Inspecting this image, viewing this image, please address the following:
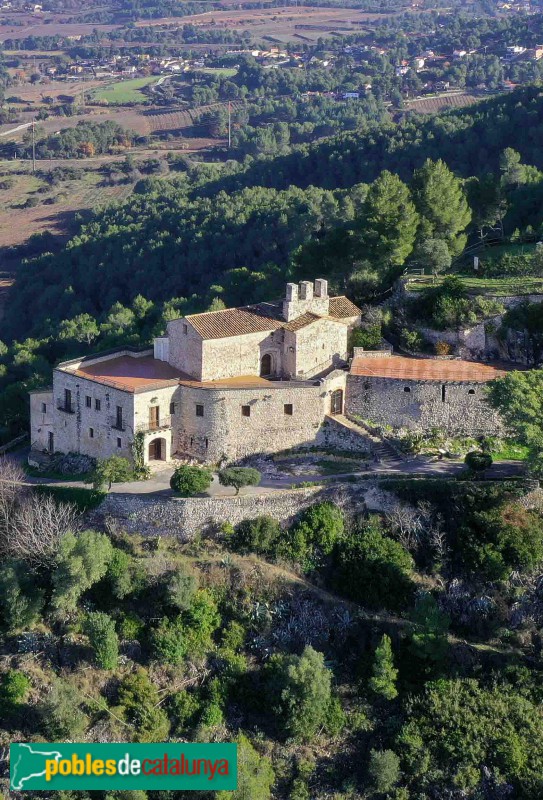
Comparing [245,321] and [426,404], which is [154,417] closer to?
[245,321]

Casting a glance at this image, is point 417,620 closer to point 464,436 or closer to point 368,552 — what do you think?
point 368,552

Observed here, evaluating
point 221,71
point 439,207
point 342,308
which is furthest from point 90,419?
point 221,71

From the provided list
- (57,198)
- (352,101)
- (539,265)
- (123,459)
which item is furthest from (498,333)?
(352,101)

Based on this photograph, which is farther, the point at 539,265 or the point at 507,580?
the point at 539,265

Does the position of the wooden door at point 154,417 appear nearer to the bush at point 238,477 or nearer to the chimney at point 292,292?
the bush at point 238,477

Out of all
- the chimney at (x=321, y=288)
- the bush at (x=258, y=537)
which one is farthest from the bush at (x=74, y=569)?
the chimney at (x=321, y=288)

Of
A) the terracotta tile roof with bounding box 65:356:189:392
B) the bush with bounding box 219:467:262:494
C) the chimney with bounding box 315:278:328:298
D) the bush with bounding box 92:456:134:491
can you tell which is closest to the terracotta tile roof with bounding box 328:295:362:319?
the chimney with bounding box 315:278:328:298
